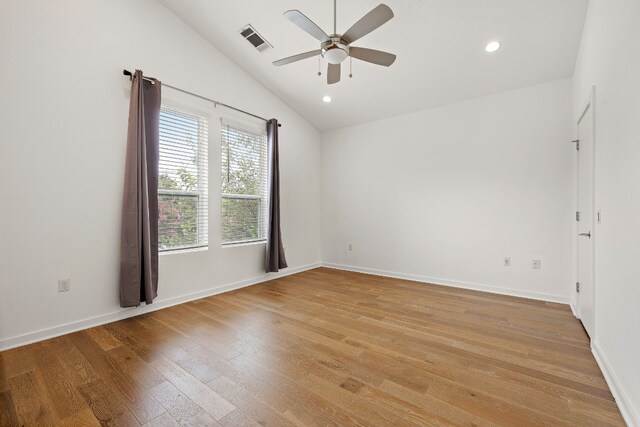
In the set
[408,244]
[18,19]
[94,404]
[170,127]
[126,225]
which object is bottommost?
[94,404]

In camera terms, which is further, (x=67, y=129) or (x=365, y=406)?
(x=67, y=129)

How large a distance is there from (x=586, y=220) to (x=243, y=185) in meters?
4.12

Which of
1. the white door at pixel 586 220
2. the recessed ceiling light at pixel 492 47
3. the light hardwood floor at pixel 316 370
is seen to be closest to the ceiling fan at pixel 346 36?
the recessed ceiling light at pixel 492 47

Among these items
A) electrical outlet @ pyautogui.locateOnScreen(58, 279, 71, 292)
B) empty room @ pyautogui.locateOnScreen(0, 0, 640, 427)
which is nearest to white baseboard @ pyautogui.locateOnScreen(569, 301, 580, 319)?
empty room @ pyautogui.locateOnScreen(0, 0, 640, 427)

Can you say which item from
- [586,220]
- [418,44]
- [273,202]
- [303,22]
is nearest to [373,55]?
[303,22]

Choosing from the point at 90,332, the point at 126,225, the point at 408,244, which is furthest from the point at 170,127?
the point at 408,244

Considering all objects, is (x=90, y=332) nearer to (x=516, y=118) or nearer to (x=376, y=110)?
(x=376, y=110)

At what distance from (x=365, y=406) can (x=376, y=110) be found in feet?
13.9

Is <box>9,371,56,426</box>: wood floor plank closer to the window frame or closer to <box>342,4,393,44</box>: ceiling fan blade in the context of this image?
the window frame

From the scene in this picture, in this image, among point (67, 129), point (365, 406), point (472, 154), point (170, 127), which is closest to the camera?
point (365, 406)

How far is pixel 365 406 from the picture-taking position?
1635mm

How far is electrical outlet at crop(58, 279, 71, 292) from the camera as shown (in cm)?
260

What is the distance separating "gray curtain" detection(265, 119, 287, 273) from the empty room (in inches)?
1.3

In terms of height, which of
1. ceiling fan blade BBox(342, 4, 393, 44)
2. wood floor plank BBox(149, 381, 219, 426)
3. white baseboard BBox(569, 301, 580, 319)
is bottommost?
wood floor plank BBox(149, 381, 219, 426)
